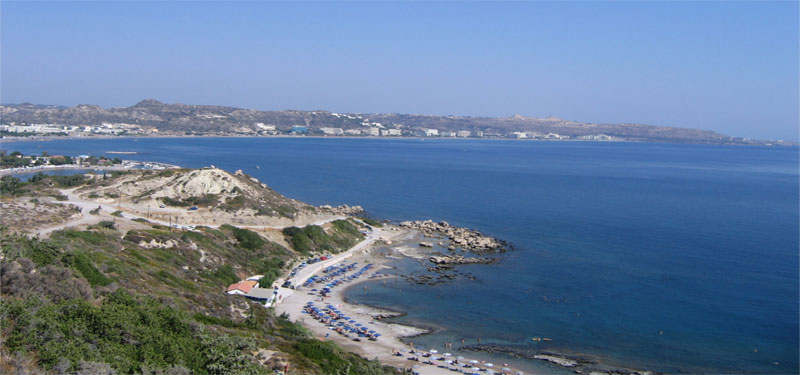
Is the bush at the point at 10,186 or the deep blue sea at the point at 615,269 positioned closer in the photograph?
the deep blue sea at the point at 615,269

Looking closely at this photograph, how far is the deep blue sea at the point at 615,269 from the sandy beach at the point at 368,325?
1.10 meters

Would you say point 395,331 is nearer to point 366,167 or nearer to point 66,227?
point 66,227

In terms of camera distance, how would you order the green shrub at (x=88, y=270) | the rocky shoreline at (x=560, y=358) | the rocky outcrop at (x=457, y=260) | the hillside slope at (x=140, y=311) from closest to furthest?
the hillside slope at (x=140, y=311) → the green shrub at (x=88, y=270) → the rocky shoreline at (x=560, y=358) → the rocky outcrop at (x=457, y=260)

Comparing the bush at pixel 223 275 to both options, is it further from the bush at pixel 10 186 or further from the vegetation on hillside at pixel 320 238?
the bush at pixel 10 186

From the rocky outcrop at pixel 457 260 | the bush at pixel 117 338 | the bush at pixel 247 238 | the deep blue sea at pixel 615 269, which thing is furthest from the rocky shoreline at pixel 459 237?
the bush at pixel 117 338

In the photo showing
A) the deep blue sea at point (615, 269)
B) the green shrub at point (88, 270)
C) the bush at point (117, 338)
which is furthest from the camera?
the deep blue sea at point (615, 269)

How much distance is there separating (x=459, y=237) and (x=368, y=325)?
54.5 ft

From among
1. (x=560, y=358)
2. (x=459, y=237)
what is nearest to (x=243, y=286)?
(x=560, y=358)

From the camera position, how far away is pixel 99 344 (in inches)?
408

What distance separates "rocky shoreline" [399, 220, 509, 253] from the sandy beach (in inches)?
221

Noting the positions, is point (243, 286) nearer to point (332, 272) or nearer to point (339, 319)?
point (339, 319)

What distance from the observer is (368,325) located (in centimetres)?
2302

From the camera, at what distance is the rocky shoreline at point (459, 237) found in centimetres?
3650

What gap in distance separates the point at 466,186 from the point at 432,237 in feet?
96.0
